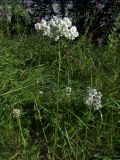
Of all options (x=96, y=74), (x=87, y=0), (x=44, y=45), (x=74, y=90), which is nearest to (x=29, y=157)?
(x=74, y=90)

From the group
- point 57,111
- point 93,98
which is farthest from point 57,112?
point 93,98

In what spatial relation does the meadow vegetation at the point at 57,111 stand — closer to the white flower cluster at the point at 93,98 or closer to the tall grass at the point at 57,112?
the tall grass at the point at 57,112

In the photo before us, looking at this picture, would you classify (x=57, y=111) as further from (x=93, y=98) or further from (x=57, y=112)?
(x=93, y=98)

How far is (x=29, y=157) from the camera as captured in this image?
11.7 ft

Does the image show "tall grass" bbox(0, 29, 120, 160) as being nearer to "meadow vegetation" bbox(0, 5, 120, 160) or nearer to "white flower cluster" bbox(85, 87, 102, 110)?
"meadow vegetation" bbox(0, 5, 120, 160)

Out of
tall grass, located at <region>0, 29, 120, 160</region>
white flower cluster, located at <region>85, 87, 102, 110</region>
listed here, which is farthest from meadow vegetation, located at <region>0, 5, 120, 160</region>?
white flower cluster, located at <region>85, 87, 102, 110</region>

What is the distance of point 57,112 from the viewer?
11.7 feet

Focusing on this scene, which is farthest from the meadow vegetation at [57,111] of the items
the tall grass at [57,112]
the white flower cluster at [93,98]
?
the white flower cluster at [93,98]

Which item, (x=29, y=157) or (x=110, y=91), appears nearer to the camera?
(x=29, y=157)

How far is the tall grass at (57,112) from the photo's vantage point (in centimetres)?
365

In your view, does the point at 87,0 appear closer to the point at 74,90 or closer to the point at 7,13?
the point at 7,13

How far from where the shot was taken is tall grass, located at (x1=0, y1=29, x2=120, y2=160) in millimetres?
3650

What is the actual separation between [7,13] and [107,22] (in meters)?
1.38

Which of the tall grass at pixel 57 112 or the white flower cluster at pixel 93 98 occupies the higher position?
the white flower cluster at pixel 93 98
